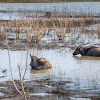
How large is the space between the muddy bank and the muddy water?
0.48m

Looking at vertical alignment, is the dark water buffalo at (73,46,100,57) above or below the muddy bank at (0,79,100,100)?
below

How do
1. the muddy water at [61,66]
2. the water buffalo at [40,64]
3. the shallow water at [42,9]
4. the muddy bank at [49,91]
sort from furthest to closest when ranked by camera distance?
the shallow water at [42,9] → the water buffalo at [40,64] → the muddy water at [61,66] → the muddy bank at [49,91]

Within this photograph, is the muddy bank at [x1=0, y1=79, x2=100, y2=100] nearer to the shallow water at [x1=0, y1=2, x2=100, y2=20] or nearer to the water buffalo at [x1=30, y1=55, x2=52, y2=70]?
the water buffalo at [x1=30, y1=55, x2=52, y2=70]

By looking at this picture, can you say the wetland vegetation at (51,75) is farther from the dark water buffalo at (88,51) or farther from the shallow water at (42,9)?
the shallow water at (42,9)

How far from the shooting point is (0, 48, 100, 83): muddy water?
6938mm

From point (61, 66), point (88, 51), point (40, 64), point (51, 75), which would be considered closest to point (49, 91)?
point (51, 75)

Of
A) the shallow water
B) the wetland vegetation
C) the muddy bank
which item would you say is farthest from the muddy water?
the shallow water

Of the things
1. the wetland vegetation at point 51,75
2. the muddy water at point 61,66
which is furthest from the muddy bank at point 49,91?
the muddy water at point 61,66

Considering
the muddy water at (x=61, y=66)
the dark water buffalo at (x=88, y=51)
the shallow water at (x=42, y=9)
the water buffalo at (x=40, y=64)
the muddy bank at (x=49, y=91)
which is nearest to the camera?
the muddy bank at (x=49, y=91)

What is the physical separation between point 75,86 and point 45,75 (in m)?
1.28

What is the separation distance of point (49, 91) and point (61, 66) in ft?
8.09

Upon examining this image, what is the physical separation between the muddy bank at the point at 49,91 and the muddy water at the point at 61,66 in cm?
48

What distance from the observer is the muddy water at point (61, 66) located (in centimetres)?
694

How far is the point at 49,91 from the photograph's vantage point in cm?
564
